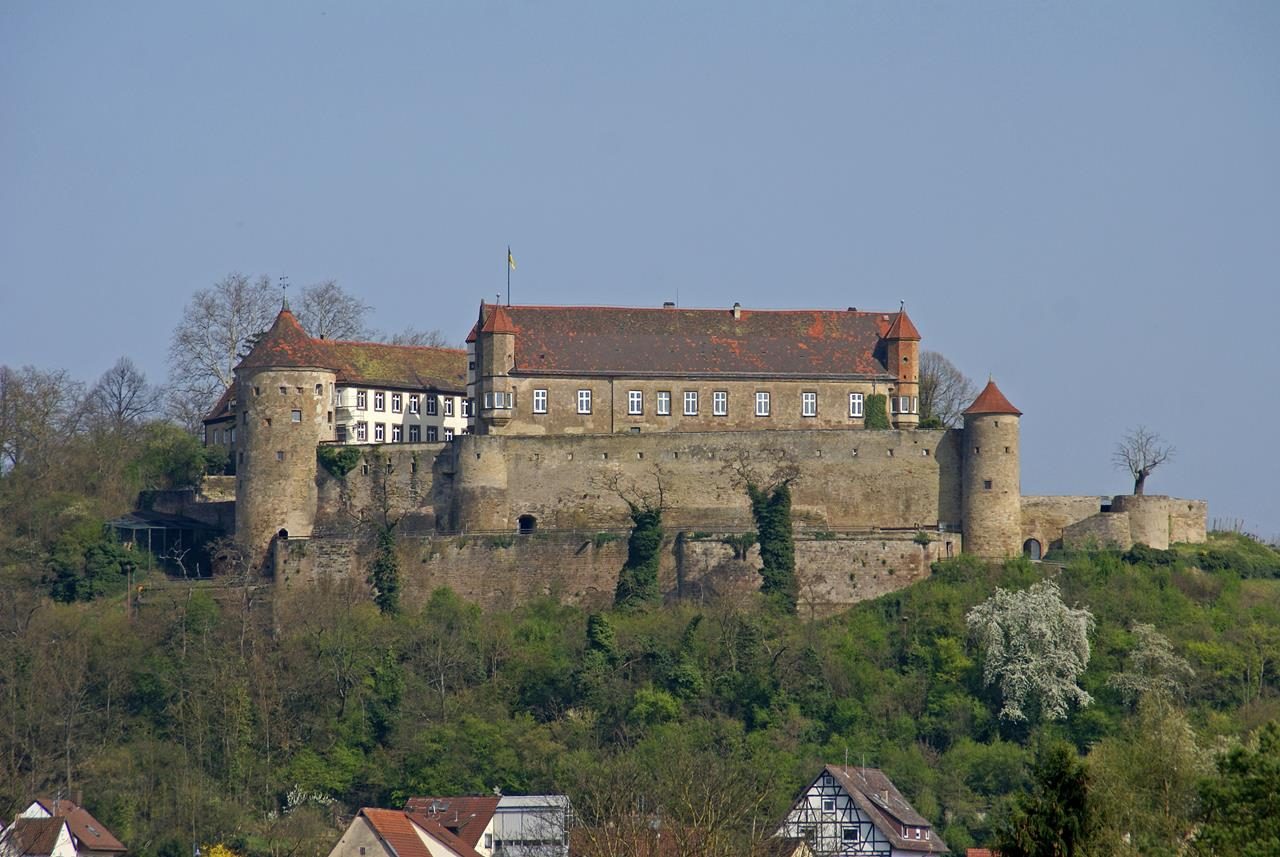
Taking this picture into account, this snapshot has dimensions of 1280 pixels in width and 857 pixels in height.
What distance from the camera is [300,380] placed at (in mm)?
72500

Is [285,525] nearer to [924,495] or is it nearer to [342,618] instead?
[342,618]

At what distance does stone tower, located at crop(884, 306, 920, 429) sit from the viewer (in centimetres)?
7406

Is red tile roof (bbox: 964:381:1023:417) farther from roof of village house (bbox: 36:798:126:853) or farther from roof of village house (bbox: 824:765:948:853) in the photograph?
roof of village house (bbox: 36:798:126:853)

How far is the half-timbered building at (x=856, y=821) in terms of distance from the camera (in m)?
58.8

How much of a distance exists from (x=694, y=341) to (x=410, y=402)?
9.19m

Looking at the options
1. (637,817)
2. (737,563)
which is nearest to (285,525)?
(737,563)

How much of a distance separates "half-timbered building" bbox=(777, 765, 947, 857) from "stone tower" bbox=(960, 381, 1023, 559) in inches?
448

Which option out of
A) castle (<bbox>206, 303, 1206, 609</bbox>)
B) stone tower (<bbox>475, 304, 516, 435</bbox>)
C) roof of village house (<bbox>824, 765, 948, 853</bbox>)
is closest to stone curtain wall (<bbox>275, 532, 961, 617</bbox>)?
castle (<bbox>206, 303, 1206, 609</bbox>)

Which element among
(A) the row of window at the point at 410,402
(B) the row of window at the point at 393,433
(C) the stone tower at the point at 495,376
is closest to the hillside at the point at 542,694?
(C) the stone tower at the point at 495,376

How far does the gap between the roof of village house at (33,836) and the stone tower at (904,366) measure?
25927 millimetres

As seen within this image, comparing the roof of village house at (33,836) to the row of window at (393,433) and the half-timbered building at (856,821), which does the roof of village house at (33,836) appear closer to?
the half-timbered building at (856,821)

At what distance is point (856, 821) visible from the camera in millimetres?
59344

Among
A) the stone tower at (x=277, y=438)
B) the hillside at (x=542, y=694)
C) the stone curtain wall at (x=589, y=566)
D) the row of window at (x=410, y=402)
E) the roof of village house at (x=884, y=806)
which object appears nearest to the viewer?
the roof of village house at (x=884, y=806)

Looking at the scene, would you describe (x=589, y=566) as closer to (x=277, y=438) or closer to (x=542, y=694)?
(x=542, y=694)
